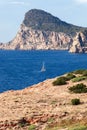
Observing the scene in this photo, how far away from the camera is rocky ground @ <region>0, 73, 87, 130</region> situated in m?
30.1

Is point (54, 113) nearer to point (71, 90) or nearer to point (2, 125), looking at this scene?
point (2, 125)

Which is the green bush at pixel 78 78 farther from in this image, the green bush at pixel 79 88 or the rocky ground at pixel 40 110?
the green bush at pixel 79 88

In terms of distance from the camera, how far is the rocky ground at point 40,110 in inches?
1185

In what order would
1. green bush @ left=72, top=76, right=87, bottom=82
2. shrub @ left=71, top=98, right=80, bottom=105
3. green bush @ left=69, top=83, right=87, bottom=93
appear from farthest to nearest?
green bush @ left=72, top=76, right=87, bottom=82, green bush @ left=69, top=83, right=87, bottom=93, shrub @ left=71, top=98, right=80, bottom=105

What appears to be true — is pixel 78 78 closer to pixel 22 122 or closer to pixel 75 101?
pixel 75 101

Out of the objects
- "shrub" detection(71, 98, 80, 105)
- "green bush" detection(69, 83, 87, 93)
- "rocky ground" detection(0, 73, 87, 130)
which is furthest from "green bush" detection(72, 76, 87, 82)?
"shrub" detection(71, 98, 80, 105)

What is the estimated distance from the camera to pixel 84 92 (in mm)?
38250

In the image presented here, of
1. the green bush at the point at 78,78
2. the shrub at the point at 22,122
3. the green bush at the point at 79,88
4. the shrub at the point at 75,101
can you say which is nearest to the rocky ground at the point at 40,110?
the shrub at the point at 22,122

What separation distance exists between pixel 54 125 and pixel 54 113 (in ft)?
5.64

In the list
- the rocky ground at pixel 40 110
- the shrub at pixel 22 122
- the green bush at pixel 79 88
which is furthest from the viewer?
the green bush at pixel 79 88

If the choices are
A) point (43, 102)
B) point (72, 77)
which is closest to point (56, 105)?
point (43, 102)

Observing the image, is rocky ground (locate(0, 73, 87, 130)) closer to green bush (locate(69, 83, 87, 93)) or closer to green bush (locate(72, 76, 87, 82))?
green bush (locate(69, 83, 87, 93))

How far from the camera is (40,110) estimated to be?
107 ft

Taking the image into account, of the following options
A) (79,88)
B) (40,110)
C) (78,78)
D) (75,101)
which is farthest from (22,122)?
(78,78)
